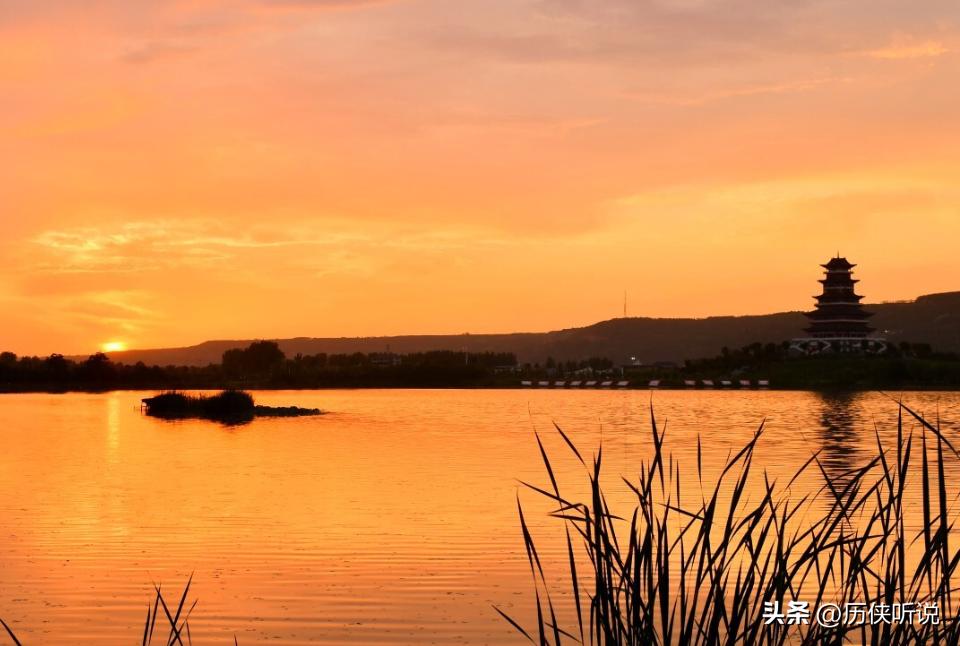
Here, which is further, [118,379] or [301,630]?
[118,379]

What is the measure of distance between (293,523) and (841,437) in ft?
95.2

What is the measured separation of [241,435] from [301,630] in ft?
116

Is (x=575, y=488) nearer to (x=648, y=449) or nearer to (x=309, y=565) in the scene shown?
(x=309, y=565)

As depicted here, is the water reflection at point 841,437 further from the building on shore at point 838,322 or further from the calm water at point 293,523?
the building on shore at point 838,322

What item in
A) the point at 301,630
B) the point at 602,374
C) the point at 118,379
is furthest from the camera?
the point at 602,374

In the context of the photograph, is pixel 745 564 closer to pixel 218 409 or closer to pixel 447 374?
pixel 218 409

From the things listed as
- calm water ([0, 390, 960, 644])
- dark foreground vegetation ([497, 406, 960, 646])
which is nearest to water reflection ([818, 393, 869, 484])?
calm water ([0, 390, 960, 644])

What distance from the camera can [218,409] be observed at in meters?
62.4

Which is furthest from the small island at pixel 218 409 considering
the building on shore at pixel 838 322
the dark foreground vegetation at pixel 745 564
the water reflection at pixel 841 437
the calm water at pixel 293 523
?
the building on shore at pixel 838 322

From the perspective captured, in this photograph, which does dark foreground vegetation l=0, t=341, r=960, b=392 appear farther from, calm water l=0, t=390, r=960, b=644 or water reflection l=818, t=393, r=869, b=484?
calm water l=0, t=390, r=960, b=644

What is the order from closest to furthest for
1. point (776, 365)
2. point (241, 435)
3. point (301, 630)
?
point (301, 630), point (241, 435), point (776, 365)

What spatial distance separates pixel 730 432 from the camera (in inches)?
1902

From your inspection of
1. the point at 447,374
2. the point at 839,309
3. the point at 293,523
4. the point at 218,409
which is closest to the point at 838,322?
the point at 839,309

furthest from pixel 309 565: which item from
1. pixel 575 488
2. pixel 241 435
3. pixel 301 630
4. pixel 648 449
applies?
pixel 241 435
